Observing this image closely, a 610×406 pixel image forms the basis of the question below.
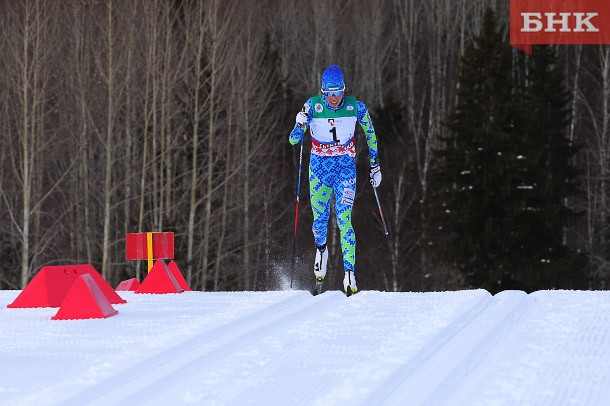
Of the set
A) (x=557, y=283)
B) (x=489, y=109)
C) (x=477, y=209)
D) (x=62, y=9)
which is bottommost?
(x=557, y=283)

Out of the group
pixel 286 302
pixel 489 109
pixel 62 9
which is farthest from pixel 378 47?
pixel 286 302

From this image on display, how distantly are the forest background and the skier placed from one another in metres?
14.2

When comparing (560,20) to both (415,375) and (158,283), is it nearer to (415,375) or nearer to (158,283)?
(158,283)

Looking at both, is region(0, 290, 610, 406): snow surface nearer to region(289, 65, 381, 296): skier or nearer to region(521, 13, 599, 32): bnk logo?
region(289, 65, 381, 296): skier

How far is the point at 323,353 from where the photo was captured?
416cm

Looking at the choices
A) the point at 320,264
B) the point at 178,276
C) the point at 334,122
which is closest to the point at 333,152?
the point at 334,122

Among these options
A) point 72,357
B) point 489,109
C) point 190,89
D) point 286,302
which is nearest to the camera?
point 72,357

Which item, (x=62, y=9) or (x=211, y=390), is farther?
(x=62, y=9)

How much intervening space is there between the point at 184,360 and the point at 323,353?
1.96 ft

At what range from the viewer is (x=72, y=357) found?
422cm

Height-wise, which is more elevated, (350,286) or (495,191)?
(495,191)

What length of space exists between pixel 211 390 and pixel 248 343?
980 mm

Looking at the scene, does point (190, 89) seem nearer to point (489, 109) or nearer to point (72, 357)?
point (489, 109)

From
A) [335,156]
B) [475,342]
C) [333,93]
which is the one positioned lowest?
[475,342]
